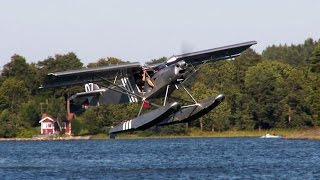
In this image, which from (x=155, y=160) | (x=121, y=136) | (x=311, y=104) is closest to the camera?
(x=155, y=160)

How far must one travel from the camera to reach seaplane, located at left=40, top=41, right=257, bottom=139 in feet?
107

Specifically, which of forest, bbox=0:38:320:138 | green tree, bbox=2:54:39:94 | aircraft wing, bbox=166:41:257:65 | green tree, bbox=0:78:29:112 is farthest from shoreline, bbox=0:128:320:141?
aircraft wing, bbox=166:41:257:65

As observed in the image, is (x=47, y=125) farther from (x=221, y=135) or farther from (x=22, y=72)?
(x=221, y=135)

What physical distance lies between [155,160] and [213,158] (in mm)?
3096

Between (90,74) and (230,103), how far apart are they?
57.5 m

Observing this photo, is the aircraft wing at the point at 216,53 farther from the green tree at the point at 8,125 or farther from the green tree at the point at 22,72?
the green tree at the point at 22,72

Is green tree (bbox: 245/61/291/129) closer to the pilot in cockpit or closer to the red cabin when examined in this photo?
the red cabin

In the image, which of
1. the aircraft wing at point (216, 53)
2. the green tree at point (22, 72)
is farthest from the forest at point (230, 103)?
the aircraft wing at point (216, 53)

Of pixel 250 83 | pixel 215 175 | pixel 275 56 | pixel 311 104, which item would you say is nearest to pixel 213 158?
pixel 215 175

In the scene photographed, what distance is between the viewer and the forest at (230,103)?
284 ft

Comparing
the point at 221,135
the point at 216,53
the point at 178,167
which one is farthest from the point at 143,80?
the point at 221,135

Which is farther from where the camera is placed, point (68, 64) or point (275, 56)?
point (275, 56)

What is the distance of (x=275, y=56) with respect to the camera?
144 meters

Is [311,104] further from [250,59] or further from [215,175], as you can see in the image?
[215,175]
